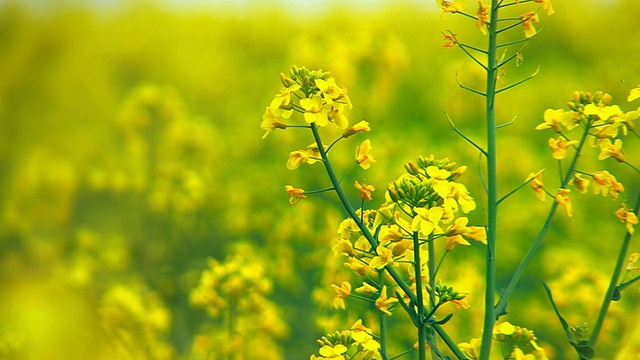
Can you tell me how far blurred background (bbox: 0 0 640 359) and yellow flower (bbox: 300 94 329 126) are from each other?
1.30 ft

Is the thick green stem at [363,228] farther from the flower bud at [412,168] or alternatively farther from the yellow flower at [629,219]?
the yellow flower at [629,219]

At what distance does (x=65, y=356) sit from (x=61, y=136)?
431 centimetres

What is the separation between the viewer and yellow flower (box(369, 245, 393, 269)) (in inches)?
43.1

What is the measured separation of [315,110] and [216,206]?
9.72 ft

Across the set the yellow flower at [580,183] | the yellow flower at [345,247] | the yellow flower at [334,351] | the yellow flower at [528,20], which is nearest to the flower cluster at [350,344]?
the yellow flower at [334,351]

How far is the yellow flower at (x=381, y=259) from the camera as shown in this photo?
43.1 inches

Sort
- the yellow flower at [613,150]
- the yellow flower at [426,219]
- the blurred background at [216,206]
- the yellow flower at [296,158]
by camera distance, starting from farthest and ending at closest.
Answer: the blurred background at [216,206]
the yellow flower at [613,150]
the yellow flower at [296,158]
the yellow flower at [426,219]

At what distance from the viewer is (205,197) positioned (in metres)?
3.81

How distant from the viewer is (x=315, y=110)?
1154mm

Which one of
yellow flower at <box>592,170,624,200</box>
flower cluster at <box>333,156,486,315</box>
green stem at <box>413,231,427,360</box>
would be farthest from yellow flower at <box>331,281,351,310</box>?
yellow flower at <box>592,170,624,200</box>

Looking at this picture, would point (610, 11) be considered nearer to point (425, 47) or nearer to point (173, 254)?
point (425, 47)

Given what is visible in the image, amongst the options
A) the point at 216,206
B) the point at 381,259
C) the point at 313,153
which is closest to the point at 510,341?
the point at 381,259

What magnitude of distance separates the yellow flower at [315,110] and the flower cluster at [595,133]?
0.35 metres

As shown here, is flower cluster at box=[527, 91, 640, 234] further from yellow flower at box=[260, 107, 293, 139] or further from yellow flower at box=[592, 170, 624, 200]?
yellow flower at box=[260, 107, 293, 139]
